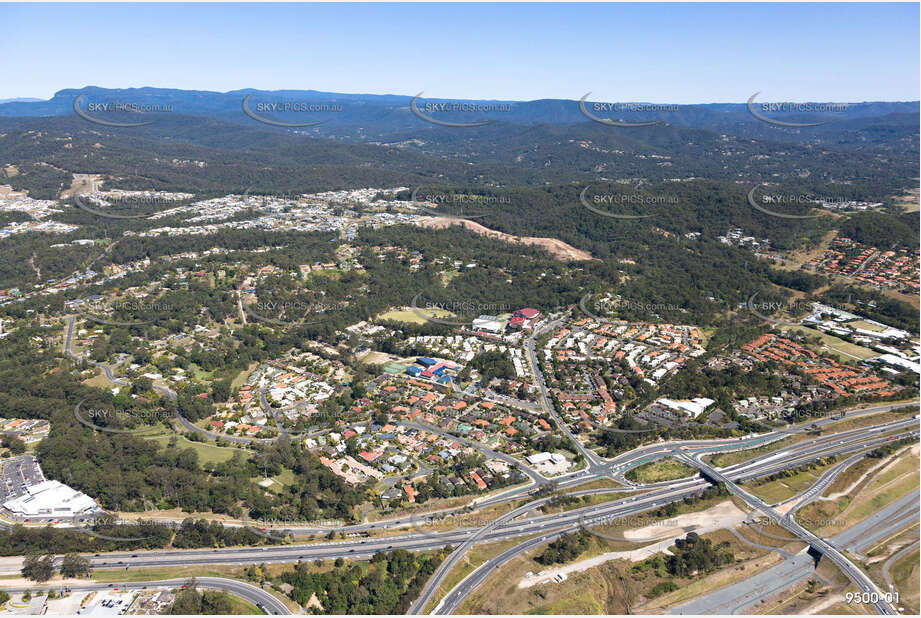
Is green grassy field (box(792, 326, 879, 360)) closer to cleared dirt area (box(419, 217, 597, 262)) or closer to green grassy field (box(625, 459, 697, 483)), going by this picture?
green grassy field (box(625, 459, 697, 483))

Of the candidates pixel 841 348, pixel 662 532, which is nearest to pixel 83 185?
pixel 662 532

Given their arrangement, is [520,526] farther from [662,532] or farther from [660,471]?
[660,471]

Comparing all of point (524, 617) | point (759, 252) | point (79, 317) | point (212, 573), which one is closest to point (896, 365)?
point (759, 252)

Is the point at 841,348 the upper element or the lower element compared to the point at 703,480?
upper

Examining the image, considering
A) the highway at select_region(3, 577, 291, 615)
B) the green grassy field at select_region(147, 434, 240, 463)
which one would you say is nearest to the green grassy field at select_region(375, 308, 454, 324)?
the green grassy field at select_region(147, 434, 240, 463)

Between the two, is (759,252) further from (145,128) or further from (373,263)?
(145,128)

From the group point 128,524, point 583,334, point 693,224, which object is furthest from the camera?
point 693,224
